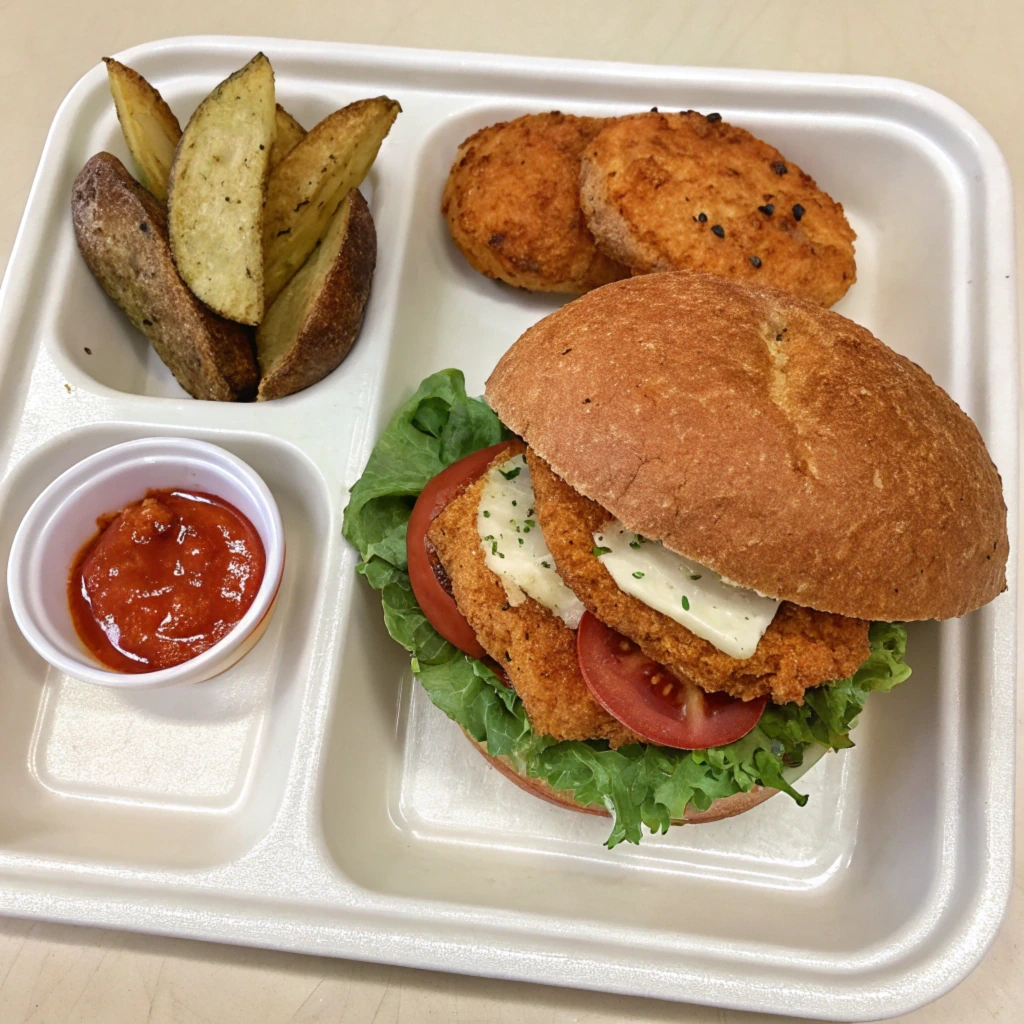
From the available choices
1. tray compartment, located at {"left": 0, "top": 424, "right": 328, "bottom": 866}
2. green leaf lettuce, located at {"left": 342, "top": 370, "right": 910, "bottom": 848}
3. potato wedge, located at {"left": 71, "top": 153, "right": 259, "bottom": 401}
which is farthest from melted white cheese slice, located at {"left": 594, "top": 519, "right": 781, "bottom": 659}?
potato wedge, located at {"left": 71, "top": 153, "right": 259, "bottom": 401}

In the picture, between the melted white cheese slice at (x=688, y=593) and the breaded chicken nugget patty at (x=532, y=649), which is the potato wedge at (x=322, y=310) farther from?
the melted white cheese slice at (x=688, y=593)

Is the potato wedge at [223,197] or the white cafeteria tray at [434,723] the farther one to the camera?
the potato wedge at [223,197]

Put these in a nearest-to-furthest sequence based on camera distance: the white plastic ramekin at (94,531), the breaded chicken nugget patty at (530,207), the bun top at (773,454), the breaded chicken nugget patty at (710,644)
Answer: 1. the bun top at (773,454)
2. the breaded chicken nugget patty at (710,644)
3. the white plastic ramekin at (94,531)
4. the breaded chicken nugget patty at (530,207)

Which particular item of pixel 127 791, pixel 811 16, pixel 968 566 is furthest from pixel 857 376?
pixel 811 16

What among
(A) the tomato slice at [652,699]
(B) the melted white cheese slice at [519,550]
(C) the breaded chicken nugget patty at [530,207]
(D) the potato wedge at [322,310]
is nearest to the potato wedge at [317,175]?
(D) the potato wedge at [322,310]

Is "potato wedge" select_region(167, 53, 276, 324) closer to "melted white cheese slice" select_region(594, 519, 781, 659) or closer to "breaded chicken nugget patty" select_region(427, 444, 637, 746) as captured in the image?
"breaded chicken nugget patty" select_region(427, 444, 637, 746)

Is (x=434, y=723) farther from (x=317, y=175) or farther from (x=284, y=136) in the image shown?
(x=284, y=136)

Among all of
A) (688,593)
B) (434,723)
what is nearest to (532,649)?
(688,593)
